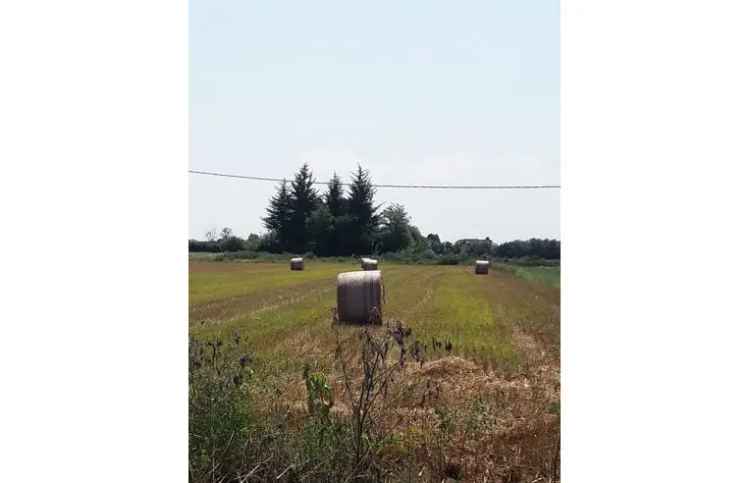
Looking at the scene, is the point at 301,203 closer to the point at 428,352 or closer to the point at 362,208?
the point at 362,208

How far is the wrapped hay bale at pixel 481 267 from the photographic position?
2.47 m

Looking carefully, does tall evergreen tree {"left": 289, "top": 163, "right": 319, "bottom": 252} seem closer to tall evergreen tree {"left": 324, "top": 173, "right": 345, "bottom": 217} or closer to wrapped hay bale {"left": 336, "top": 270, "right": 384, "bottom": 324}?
tall evergreen tree {"left": 324, "top": 173, "right": 345, "bottom": 217}

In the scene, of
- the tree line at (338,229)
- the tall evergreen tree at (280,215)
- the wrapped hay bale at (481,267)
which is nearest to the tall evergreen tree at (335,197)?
the tree line at (338,229)

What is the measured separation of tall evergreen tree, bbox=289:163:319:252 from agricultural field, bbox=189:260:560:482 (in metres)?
0.13

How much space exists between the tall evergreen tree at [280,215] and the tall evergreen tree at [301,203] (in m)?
0.02

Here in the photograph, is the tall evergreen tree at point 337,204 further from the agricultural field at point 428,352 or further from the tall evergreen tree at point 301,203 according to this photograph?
the agricultural field at point 428,352

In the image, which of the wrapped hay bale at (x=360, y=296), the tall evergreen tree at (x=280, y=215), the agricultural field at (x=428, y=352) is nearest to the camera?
the agricultural field at (x=428, y=352)

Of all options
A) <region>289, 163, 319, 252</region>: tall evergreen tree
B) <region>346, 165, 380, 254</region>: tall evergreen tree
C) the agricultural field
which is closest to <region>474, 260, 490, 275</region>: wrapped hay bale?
the agricultural field
